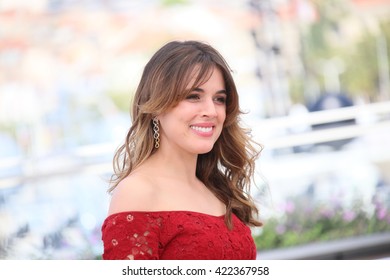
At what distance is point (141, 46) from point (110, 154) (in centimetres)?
72

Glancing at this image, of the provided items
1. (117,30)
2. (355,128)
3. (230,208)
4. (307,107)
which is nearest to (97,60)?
(117,30)

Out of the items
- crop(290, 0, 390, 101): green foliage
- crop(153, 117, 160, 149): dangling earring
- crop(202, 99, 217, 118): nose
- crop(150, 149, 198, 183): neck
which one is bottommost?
crop(150, 149, 198, 183): neck

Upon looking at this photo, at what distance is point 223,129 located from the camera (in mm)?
2264

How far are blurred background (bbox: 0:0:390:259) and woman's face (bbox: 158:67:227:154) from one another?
2.64m

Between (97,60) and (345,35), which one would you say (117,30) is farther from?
(345,35)

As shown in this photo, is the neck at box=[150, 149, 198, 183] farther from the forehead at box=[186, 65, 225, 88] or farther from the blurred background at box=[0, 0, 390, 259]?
the blurred background at box=[0, 0, 390, 259]

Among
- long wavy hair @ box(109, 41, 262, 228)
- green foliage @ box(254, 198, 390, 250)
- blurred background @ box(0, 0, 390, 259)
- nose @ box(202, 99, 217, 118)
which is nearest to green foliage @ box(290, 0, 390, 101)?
blurred background @ box(0, 0, 390, 259)

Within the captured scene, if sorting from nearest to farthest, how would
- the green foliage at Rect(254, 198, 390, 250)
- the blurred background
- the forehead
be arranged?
the forehead < the blurred background < the green foliage at Rect(254, 198, 390, 250)

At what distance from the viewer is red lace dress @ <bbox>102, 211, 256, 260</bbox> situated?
1.83 metres

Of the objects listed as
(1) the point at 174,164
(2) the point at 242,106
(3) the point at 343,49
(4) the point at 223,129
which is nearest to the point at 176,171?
(1) the point at 174,164

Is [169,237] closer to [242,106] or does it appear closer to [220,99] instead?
[220,99]

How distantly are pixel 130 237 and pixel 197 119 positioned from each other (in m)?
0.38

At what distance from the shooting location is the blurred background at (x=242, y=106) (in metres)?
4.75

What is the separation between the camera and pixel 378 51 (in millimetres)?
A: 5281
